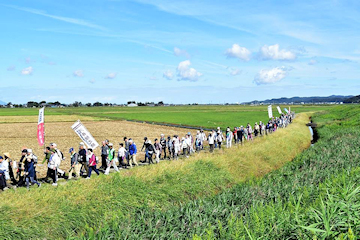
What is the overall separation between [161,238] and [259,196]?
4.14 m

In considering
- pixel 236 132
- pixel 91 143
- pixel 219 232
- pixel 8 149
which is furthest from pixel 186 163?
pixel 8 149

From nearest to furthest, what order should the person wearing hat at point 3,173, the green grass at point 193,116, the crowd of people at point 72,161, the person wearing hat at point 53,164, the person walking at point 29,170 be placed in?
the person wearing hat at point 3,173, the person walking at point 29,170, the crowd of people at point 72,161, the person wearing hat at point 53,164, the green grass at point 193,116

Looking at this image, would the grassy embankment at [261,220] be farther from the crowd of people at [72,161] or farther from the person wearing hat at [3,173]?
the person wearing hat at [3,173]

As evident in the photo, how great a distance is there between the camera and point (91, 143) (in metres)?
16.1

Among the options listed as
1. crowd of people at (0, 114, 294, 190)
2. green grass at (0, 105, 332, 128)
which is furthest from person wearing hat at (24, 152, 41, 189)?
green grass at (0, 105, 332, 128)

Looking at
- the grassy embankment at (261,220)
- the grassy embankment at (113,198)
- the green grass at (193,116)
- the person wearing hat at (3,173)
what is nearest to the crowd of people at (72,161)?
the person wearing hat at (3,173)

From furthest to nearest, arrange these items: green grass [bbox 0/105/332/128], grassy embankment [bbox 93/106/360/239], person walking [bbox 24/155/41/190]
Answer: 1. green grass [bbox 0/105/332/128]
2. person walking [bbox 24/155/41/190]
3. grassy embankment [bbox 93/106/360/239]

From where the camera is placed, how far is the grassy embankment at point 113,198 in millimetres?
8391

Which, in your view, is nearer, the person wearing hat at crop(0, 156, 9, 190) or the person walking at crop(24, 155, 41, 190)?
the person wearing hat at crop(0, 156, 9, 190)

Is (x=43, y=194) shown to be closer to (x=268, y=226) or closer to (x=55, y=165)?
(x=55, y=165)

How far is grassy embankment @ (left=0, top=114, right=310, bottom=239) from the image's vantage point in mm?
8391

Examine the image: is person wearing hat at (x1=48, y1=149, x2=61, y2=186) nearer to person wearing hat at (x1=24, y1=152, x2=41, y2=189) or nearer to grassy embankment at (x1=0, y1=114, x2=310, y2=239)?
person wearing hat at (x1=24, y1=152, x2=41, y2=189)

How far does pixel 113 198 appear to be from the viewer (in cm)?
1084

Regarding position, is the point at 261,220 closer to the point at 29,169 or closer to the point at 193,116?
the point at 29,169
